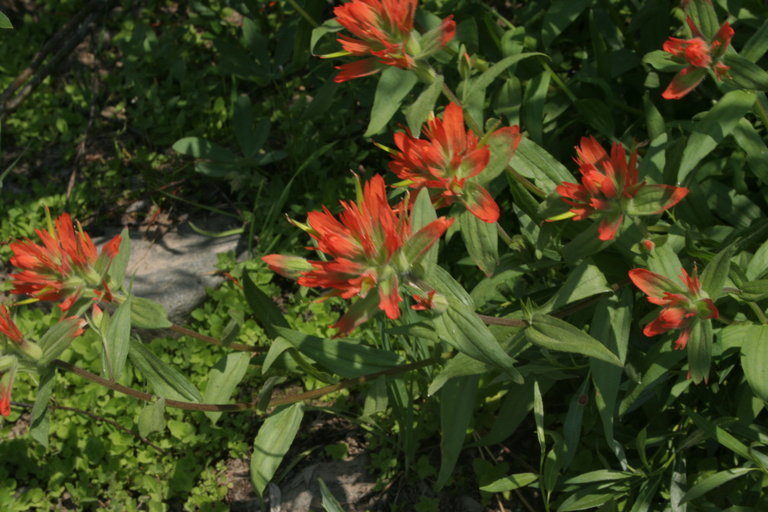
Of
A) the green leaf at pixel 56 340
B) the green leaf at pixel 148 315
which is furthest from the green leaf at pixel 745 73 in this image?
the green leaf at pixel 56 340

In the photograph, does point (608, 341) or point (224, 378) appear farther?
point (224, 378)

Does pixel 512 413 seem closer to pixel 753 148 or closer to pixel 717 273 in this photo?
pixel 717 273

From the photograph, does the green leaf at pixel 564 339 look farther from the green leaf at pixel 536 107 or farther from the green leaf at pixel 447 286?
the green leaf at pixel 536 107

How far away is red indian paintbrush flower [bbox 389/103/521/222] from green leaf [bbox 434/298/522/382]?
17cm

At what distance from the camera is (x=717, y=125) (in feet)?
5.15

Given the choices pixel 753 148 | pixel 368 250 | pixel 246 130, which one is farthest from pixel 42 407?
pixel 753 148

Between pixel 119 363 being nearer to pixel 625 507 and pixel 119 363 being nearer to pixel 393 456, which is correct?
pixel 393 456

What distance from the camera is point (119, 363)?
147 centimetres

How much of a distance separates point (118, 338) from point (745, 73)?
4.05ft

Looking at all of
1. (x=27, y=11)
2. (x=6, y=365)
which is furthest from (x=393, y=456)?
(x=27, y=11)

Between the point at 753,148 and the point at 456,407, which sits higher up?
the point at 753,148

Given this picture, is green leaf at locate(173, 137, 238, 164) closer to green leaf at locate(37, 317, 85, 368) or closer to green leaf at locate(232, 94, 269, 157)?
green leaf at locate(232, 94, 269, 157)

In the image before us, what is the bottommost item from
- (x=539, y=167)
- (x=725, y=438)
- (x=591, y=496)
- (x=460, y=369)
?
(x=591, y=496)

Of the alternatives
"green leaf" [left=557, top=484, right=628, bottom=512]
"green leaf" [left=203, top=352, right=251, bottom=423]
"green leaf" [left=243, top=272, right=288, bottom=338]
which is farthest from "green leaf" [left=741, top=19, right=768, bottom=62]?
"green leaf" [left=203, top=352, right=251, bottom=423]
